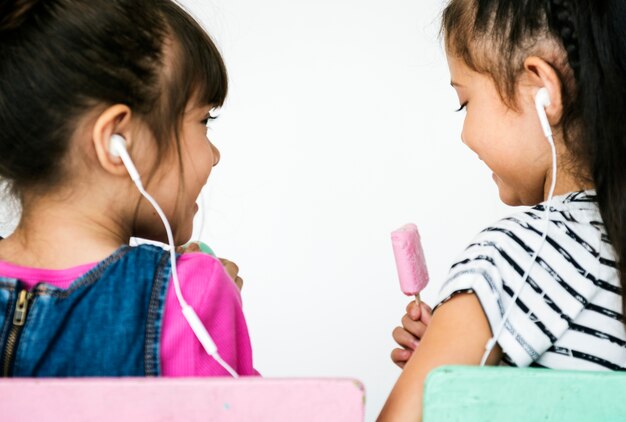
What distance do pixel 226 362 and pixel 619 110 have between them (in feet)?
1.84

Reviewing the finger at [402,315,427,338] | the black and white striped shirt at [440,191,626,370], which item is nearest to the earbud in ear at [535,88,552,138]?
the black and white striped shirt at [440,191,626,370]

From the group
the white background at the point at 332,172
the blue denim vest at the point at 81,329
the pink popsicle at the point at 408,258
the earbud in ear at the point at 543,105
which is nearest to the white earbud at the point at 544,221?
the earbud in ear at the point at 543,105

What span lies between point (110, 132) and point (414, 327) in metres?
0.56

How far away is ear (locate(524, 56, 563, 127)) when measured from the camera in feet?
3.33

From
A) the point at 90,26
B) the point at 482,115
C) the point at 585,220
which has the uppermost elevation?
the point at 90,26

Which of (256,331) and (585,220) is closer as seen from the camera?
(585,220)

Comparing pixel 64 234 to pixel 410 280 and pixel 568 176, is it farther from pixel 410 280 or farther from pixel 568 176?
pixel 568 176

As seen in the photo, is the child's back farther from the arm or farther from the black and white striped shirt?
the black and white striped shirt

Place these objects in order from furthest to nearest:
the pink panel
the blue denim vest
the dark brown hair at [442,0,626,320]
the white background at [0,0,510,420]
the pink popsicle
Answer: the white background at [0,0,510,420] → the pink popsicle → the dark brown hair at [442,0,626,320] → the blue denim vest → the pink panel

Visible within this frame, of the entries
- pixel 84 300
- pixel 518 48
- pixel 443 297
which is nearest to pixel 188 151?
pixel 84 300

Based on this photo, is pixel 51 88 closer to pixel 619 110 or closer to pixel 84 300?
pixel 84 300

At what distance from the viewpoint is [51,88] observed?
848 millimetres

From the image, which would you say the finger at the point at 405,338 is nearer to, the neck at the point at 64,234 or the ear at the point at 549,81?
the ear at the point at 549,81

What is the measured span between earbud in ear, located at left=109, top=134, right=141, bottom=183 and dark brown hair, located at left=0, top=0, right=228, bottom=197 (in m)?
0.04
